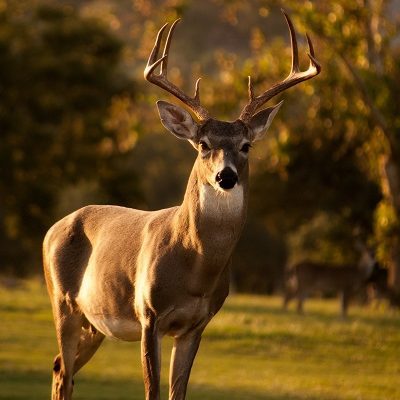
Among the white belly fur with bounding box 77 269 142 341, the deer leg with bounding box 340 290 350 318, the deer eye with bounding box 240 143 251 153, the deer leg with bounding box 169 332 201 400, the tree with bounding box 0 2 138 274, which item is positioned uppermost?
the deer eye with bounding box 240 143 251 153

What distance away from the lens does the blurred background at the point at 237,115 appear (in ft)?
88.3

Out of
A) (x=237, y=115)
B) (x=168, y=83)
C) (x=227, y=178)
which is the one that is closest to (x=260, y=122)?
(x=168, y=83)

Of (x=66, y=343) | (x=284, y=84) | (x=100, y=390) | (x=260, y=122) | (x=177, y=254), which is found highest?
(x=284, y=84)

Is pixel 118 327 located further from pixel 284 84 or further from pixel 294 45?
pixel 294 45

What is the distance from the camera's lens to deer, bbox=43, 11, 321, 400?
9.69 m

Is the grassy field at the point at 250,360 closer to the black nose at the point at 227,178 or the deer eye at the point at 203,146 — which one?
the deer eye at the point at 203,146

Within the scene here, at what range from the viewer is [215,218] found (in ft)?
31.8

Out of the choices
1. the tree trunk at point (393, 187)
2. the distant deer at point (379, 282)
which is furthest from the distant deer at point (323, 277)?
the tree trunk at point (393, 187)

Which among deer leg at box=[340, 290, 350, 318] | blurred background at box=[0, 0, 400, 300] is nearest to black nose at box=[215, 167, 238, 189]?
blurred background at box=[0, 0, 400, 300]

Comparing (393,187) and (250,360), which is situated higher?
(393,187)

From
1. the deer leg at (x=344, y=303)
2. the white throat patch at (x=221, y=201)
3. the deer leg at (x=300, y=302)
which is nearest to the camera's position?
the white throat patch at (x=221, y=201)

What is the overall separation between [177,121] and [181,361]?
5.78 feet

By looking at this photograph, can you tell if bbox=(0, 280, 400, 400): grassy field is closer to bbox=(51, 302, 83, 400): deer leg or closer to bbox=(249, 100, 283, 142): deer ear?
bbox=(51, 302, 83, 400): deer leg

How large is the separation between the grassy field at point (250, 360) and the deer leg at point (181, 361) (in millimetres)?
4282
